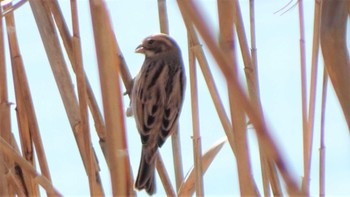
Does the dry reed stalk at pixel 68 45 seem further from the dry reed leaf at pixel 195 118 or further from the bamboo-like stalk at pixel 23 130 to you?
the dry reed leaf at pixel 195 118

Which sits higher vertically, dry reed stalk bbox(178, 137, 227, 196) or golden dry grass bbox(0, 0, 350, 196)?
golden dry grass bbox(0, 0, 350, 196)

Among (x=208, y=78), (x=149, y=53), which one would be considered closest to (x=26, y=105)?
(x=208, y=78)

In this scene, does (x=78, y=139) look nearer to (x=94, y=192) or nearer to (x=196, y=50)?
(x=94, y=192)

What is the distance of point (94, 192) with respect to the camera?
254cm

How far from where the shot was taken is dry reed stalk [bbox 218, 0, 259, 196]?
153 cm

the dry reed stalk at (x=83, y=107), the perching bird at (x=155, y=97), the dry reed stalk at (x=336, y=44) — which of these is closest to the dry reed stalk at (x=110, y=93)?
the dry reed stalk at (x=336, y=44)

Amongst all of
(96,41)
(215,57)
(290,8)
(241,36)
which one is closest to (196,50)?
(241,36)

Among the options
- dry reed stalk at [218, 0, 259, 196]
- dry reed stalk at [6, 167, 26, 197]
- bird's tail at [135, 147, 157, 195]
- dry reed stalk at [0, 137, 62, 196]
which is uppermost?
dry reed stalk at [218, 0, 259, 196]

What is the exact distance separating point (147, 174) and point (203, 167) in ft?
1.85

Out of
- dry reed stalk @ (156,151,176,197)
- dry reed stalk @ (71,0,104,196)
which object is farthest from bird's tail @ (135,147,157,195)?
dry reed stalk @ (71,0,104,196)

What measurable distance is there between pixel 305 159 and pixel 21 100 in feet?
4.15

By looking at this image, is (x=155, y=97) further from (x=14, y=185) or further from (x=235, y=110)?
(x=235, y=110)

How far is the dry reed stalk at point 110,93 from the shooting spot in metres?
1.73

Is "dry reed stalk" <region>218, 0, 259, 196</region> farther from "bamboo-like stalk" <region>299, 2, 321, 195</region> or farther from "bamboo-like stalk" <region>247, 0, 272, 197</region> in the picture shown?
"bamboo-like stalk" <region>247, 0, 272, 197</region>
